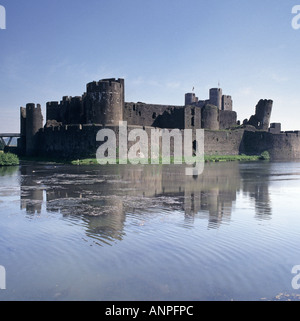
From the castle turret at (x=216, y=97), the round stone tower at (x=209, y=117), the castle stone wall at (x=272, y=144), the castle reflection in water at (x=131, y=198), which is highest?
the castle turret at (x=216, y=97)

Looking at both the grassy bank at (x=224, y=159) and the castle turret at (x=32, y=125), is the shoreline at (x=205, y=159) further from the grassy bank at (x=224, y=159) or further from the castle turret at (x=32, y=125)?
the castle turret at (x=32, y=125)

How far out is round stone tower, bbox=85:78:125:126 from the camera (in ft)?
125

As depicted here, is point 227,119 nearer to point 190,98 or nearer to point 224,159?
point 190,98

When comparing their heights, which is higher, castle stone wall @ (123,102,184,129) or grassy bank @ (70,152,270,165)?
castle stone wall @ (123,102,184,129)

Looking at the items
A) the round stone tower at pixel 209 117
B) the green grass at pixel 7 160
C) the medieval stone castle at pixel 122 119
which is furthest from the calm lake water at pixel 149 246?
the round stone tower at pixel 209 117

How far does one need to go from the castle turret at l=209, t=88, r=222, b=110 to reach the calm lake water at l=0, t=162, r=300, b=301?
160 feet

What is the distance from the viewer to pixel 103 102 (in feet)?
125

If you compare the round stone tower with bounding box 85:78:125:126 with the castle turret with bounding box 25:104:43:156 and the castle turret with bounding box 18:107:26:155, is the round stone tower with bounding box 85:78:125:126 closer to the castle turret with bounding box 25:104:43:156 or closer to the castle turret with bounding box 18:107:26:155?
the castle turret with bounding box 25:104:43:156

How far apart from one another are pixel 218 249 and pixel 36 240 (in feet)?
13.1

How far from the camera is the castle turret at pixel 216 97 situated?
63.2 metres

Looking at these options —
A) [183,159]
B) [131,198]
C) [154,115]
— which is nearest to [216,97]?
[154,115]

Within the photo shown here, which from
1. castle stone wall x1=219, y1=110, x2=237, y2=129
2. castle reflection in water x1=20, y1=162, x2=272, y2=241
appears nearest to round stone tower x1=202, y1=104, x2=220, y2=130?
castle stone wall x1=219, y1=110, x2=237, y2=129

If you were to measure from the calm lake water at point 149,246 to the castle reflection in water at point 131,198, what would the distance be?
0.16 ft
